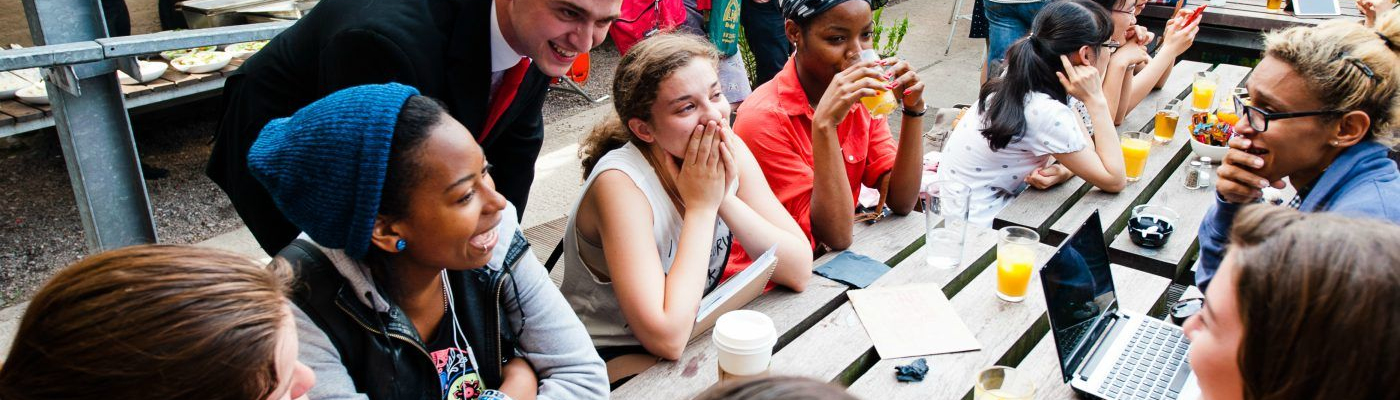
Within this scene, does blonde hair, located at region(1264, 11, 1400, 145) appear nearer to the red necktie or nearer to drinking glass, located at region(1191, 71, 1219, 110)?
drinking glass, located at region(1191, 71, 1219, 110)

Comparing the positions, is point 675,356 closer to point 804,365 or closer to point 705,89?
point 804,365

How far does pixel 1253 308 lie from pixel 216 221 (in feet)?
14.0

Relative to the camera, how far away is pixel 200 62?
4.16 metres

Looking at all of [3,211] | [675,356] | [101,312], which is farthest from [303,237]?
[3,211]

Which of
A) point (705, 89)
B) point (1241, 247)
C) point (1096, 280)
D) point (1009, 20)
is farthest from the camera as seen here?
point (1009, 20)

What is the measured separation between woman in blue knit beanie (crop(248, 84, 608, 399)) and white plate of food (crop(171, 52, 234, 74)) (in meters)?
2.99

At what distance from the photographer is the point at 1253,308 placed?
115cm

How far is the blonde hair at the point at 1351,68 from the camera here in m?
2.13

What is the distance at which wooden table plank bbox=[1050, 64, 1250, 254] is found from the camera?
276cm

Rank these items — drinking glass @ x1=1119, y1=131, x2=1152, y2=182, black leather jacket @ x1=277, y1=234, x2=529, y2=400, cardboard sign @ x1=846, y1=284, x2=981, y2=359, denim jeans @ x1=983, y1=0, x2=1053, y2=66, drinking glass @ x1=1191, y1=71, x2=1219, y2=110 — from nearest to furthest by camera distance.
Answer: black leather jacket @ x1=277, y1=234, x2=529, y2=400 < cardboard sign @ x1=846, y1=284, x2=981, y2=359 < drinking glass @ x1=1119, y1=131, x2=1152, y2=182 < drinking glass @ x1=1191, y1=71, x2=1219, y2=110 < denim jeans @ x1=983, y1=0, x2=1053, y2=66

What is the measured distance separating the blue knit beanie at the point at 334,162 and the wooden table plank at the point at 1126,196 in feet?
6.01

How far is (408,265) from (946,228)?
4.53 ft

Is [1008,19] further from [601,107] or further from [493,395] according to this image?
[493,395]

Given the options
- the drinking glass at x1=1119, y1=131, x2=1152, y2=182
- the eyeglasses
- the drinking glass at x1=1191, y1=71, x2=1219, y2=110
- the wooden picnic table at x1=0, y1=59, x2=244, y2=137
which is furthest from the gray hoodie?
the drinking glass at x1=1191, y1=71, x2=1219, y2=110
